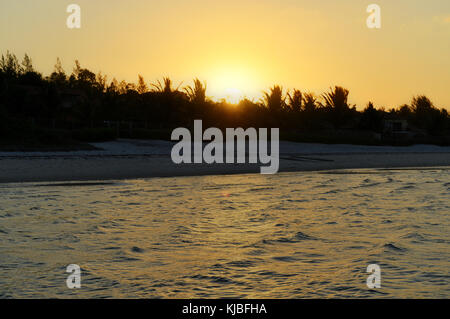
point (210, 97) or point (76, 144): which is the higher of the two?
point (210, 97)

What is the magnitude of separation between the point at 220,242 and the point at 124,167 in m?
10.6

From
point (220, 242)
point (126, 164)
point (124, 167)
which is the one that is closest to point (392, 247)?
point (220, 242)

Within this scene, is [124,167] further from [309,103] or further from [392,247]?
[309,103]

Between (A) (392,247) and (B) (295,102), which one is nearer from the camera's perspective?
(A) (392,247)

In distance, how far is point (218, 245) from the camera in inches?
247

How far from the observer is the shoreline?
14.0 metres

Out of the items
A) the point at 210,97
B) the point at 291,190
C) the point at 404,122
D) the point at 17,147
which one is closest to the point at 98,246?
the point at 291,190

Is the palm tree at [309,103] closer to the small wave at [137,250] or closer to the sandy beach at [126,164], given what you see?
the sandy beach at [126,164]

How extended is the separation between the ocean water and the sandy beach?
244 cm

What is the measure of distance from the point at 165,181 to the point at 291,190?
3.53m

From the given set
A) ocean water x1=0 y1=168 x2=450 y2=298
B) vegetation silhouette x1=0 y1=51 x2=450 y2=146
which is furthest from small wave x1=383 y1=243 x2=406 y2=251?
vegetation silhouette x1=0 y1=51 x2=450 y2=146

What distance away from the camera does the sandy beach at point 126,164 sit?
564 inches

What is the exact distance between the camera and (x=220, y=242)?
6.44 metres
